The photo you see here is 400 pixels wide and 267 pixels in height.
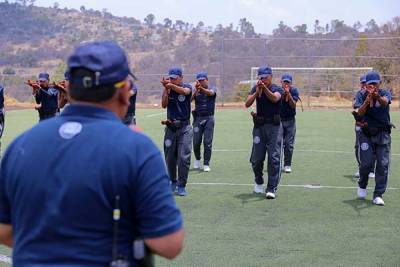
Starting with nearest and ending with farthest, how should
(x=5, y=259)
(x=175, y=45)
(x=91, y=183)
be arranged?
(x=91, y=183) < (x=5, y=259) < (x=175, y=45)

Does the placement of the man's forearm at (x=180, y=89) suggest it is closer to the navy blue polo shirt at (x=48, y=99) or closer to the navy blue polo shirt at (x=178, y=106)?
the navy blue polo shirt at (x=178, y=106)

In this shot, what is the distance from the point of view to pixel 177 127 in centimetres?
1055

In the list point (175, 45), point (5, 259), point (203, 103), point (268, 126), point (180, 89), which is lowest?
point (175, 45)

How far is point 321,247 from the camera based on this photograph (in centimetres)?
718

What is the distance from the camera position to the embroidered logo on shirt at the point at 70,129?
2.47 metres

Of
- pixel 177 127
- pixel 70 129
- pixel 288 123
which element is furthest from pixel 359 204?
pixel 70 129

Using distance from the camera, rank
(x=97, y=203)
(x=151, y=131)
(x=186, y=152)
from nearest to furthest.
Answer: (x=97, y=203) → (x=186, y=152) → (x=151, y=131)

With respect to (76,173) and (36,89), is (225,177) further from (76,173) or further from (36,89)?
(76,173)

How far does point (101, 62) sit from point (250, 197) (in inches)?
313

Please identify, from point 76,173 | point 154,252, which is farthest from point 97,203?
point 154,252

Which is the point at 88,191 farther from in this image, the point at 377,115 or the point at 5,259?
the point at 377,115

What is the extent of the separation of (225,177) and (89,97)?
9.87m

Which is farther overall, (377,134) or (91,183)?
(377,134)

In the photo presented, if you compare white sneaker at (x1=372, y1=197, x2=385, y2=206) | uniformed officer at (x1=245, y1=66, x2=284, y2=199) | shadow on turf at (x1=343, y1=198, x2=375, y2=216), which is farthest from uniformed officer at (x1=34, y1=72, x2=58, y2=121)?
white sneaker at (x1=372, y1=197, x2=385, y2=206)
